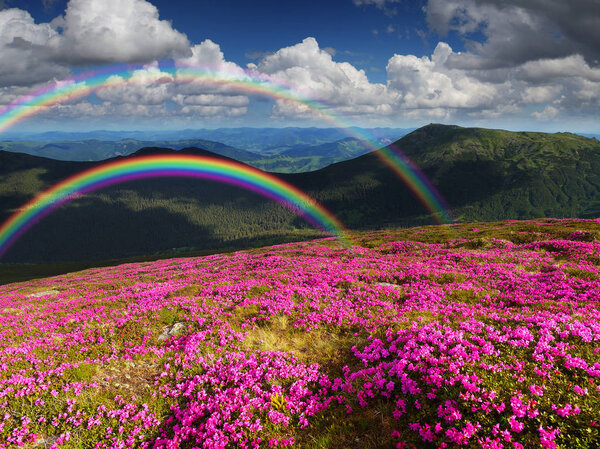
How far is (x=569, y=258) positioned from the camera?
71.9 ft

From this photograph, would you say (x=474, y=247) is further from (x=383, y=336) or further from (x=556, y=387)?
(x=556, y=387)

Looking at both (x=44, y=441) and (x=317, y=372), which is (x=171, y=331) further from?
(x=317, y=372)

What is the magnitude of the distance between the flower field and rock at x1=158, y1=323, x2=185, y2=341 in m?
0.06

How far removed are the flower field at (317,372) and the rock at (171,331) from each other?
0.06 meters

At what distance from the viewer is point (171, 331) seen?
12820mm

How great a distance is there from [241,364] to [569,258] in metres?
26.3

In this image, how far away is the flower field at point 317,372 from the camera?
19.8ft

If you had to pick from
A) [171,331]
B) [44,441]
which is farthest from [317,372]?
[171,331]

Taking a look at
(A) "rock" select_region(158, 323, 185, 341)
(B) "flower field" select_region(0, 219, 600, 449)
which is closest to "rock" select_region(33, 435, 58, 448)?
(B) "flower field" select_region(0, 219, 600, 449)

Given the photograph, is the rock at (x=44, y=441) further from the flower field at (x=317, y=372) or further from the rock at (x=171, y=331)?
the rock at (x=171, y=331)

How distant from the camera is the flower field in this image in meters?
6.05

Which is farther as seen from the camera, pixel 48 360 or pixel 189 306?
pixel 189 306

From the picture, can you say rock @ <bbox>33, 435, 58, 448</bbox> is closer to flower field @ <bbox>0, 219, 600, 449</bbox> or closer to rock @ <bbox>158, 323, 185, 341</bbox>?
flower field @ <bbox>0, 219, 600, 449</bbox>


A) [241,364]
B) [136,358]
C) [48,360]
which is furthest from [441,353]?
[48,360]
